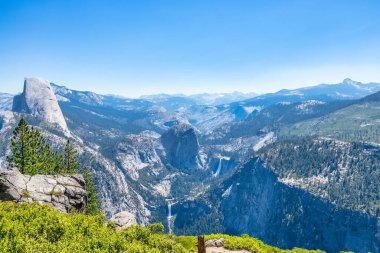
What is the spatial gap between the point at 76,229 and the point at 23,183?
2832 cm

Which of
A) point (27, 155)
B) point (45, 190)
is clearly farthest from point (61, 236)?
point (27, 155)

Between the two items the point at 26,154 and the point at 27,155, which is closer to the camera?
the point at 26,154

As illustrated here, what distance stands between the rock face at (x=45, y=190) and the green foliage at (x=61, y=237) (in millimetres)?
15202

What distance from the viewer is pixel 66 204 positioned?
57.0 m

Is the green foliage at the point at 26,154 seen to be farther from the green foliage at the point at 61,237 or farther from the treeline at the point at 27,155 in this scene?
the green foliage at the point at 61,237

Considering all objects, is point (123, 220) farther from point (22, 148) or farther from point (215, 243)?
point (22, 148)

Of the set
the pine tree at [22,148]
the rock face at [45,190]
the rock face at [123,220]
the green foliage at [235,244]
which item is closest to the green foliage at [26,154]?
the pine tree at [22,148]

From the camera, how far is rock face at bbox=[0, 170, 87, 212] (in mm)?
51344

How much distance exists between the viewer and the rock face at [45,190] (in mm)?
51344

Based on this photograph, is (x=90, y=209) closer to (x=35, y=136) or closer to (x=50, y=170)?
(x=50, y=170)

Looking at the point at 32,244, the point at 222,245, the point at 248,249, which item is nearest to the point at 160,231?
the point at 222,245

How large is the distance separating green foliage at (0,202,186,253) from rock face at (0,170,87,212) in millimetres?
15202

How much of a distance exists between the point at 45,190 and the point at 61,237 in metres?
30.6

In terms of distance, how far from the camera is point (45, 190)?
183 ft
